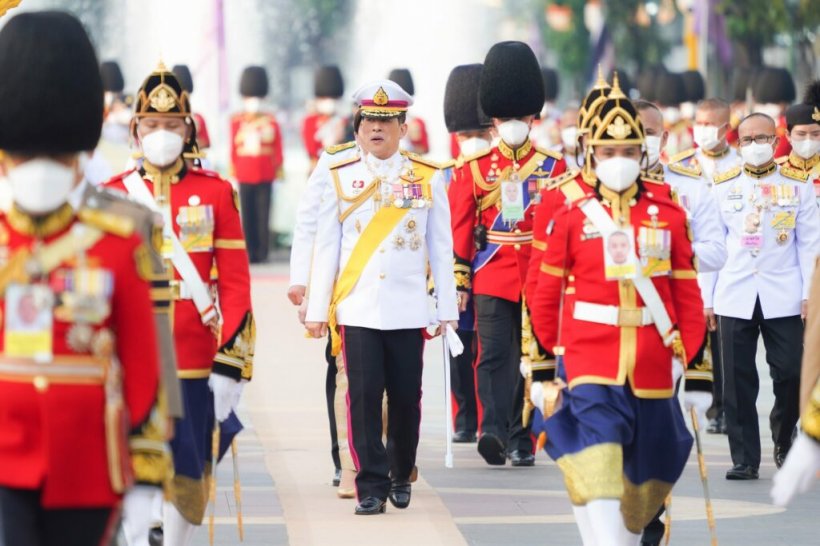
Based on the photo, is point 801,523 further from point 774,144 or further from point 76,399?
point 76,399

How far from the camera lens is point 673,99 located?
102ft

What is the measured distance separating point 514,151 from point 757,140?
1.31 meters

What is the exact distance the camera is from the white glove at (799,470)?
6.81 m

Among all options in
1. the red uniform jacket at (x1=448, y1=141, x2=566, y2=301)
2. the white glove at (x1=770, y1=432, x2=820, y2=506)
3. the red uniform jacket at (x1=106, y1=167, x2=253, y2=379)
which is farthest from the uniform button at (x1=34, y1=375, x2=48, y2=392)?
the red uniform jacket at (x1=448, y1=141, x2=566, y2=301)

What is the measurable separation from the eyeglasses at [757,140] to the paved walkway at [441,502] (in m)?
1.73

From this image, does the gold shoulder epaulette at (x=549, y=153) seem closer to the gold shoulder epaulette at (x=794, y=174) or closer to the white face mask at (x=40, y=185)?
the gold shoulder epaulette at (x=794, y=174)

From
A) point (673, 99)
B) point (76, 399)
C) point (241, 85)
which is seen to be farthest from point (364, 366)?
point (673, 99)

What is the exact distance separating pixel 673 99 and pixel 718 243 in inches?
843

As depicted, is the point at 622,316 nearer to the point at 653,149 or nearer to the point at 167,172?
the point at 167,172

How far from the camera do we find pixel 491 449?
12.6 meters

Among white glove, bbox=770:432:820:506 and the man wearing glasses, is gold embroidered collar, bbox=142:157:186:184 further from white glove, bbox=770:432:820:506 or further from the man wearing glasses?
the man wearing glasses

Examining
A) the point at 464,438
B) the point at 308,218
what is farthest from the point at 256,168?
the point at 308,218

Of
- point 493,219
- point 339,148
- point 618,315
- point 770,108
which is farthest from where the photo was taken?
point 770,108

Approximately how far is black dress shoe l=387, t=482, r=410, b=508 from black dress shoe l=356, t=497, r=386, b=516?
6.9 inches
